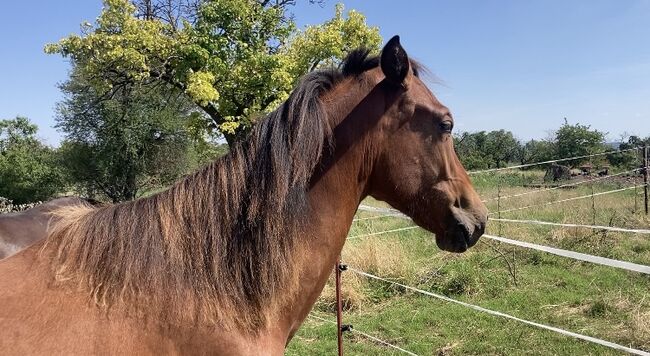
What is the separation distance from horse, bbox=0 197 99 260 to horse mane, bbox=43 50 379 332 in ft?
11.5

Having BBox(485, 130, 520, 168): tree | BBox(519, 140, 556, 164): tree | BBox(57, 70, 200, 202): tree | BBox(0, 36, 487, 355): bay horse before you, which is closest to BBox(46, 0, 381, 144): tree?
BBox(57, 70, 200, 202): tree

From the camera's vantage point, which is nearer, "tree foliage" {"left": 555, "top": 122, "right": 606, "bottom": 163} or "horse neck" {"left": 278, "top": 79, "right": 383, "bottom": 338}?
"horse neck" {"left": 278, "top": 79, "right": 383, "bottom": 338}

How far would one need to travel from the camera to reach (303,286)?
1825mm

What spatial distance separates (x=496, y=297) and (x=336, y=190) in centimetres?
548

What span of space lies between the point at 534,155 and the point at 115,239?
34936 mm

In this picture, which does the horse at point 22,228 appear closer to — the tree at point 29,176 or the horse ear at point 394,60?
the horse ear at point 394,60

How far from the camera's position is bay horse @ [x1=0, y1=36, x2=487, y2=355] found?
1551 mm

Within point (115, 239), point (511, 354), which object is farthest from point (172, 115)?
point (115, 239)

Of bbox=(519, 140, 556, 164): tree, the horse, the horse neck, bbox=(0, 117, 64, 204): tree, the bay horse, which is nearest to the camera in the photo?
the bay horse

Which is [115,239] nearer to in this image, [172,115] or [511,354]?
[511,354]

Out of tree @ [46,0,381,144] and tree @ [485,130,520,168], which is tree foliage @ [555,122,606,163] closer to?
tree @ [485,130,520,168]

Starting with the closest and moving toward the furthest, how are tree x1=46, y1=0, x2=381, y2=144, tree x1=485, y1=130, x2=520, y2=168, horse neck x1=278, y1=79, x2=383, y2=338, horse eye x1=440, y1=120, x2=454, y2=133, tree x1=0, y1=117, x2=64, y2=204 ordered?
horse neck x1=278, y1=79, x2=383, y2=338 < horse eye x1=440, y1=120, x2=454, y2=133 < tree x1=46, y1=0, x2=381, y2=144 < tree x1=0, y1=117, x2=64, y2=204 < tree x1=485, y1=130, x2=520, y2=168

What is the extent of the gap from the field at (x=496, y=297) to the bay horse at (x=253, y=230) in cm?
375

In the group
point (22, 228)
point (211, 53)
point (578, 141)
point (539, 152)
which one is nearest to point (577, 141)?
point (578, 141)
